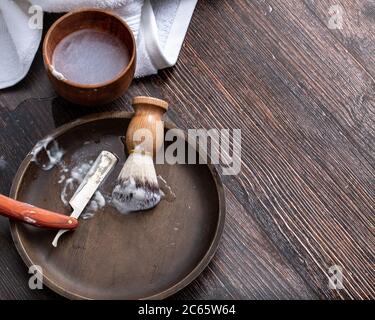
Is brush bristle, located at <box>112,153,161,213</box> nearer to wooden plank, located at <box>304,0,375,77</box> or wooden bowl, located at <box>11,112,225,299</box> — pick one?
wooden bowl, located at <box>11,112,225,299</box>

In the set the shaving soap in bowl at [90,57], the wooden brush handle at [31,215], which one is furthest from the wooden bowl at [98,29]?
the wooden brush handle at [31,215]

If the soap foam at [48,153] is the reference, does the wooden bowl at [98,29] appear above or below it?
above

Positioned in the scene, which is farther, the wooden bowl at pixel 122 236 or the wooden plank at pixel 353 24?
the wooden plank at pixel 353 24

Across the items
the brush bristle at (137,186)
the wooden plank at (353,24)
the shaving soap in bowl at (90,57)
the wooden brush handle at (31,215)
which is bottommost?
the wooden brush handle at (31,215)

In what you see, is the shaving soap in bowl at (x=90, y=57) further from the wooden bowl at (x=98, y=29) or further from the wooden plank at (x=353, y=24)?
the wooden plank at (x=353, y=24)

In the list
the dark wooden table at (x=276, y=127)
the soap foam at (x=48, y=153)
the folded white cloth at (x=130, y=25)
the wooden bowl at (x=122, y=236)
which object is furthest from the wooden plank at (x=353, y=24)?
the soap foam at (x=48, y=153)

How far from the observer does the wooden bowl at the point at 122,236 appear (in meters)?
0.90

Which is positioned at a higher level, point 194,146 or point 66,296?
point 194,146

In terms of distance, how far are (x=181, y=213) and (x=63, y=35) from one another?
0.31 meters

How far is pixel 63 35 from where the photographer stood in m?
0.96

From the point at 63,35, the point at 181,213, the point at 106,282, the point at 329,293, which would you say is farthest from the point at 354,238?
the point at 63,35

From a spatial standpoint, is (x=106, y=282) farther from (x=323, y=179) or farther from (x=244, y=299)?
(x=323, y=179)

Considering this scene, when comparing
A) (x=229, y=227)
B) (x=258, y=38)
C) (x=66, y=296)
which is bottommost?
(x=66, y=296)

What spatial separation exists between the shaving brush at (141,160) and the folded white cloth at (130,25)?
0.35ft
